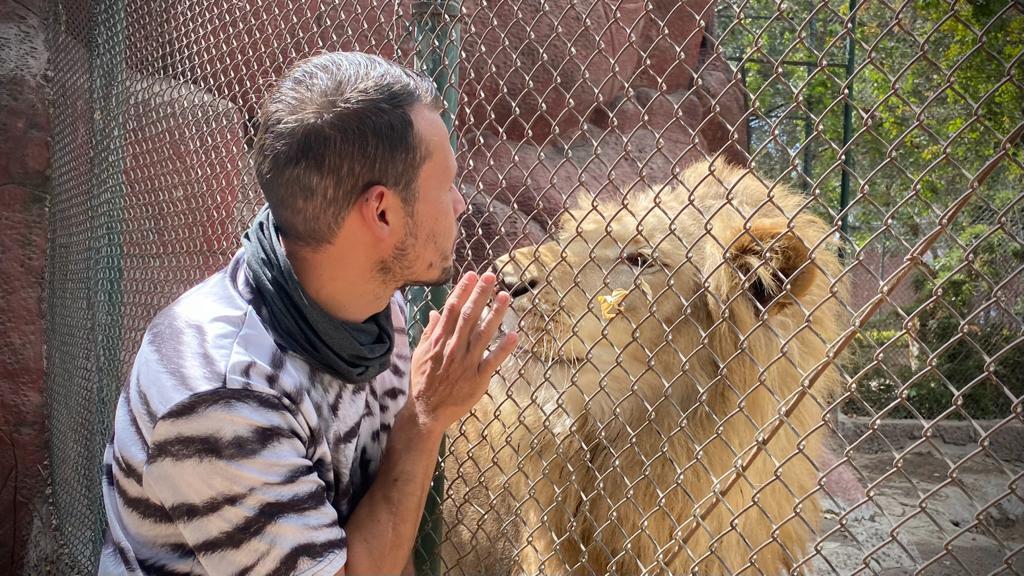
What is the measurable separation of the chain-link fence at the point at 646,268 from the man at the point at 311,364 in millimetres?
438

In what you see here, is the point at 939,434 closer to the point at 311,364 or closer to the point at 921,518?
the point at 921,518

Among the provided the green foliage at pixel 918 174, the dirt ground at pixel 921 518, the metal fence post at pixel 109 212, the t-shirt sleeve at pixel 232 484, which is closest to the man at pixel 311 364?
the t-shirt sleeve at pixel 232 484

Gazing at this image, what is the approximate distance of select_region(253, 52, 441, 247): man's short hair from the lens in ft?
5.24

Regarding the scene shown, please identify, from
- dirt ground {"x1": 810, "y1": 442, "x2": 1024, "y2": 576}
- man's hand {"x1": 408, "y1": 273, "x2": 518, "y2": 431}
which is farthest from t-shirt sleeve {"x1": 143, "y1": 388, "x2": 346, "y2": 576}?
dirt ground {"x1": 810, "y1": 442, "x2": 1024, "y2": 576}

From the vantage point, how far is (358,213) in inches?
65.1

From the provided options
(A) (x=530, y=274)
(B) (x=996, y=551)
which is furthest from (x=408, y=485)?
(B) (x=996, y=551)

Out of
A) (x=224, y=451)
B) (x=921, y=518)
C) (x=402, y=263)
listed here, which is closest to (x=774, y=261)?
(x=402, y=263)

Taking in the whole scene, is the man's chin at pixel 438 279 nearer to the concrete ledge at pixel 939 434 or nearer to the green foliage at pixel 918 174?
the green foliage at pixel 918 174

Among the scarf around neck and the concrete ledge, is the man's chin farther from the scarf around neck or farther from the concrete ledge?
the concrete ledge

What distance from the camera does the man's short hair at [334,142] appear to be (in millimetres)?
1597

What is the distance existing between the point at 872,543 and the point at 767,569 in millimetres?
3105

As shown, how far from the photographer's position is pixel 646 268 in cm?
263

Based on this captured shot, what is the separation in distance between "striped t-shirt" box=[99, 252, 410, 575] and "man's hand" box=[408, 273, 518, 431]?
181mm

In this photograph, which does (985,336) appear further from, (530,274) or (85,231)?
(85,231)
